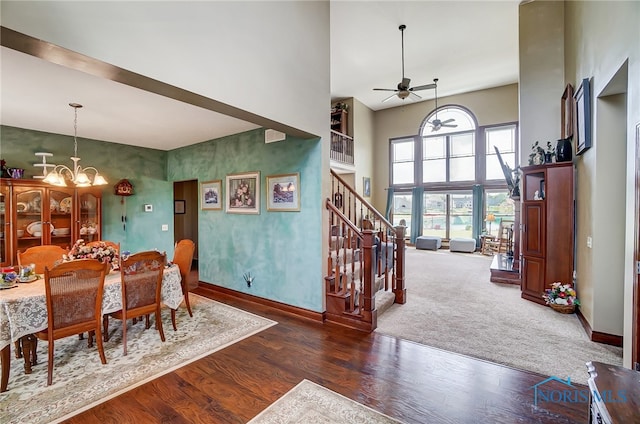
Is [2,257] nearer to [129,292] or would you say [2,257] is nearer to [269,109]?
[129,292]

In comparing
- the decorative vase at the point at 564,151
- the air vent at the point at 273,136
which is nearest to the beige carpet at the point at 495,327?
the decorative vase at the point at 564,151

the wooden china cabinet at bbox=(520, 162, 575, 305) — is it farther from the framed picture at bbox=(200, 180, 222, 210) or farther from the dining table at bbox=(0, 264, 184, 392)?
the dining table at bbox=(0, 264, 184, 392)

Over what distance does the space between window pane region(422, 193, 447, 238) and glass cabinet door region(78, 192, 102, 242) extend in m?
9.88

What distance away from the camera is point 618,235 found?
9.97ft

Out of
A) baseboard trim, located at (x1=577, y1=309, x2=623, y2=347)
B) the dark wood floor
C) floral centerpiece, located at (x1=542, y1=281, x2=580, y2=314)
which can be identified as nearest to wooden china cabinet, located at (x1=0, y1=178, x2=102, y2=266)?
the dark wood floor

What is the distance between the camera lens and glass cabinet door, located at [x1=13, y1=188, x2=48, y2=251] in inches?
166

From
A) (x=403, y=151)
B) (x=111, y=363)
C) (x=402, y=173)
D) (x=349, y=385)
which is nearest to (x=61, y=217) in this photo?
(x=111, y=363)

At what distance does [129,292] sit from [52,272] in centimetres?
75

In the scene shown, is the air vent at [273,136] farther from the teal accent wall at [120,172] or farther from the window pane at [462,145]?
the window pane at [462,145]

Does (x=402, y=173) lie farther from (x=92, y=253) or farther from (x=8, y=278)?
(x=8, y=278)

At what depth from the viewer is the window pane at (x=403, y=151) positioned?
1115 cm

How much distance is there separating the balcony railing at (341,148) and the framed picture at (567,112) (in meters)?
5.46

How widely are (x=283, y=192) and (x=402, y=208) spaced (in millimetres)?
8209

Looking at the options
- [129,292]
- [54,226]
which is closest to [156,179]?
[54,226]
